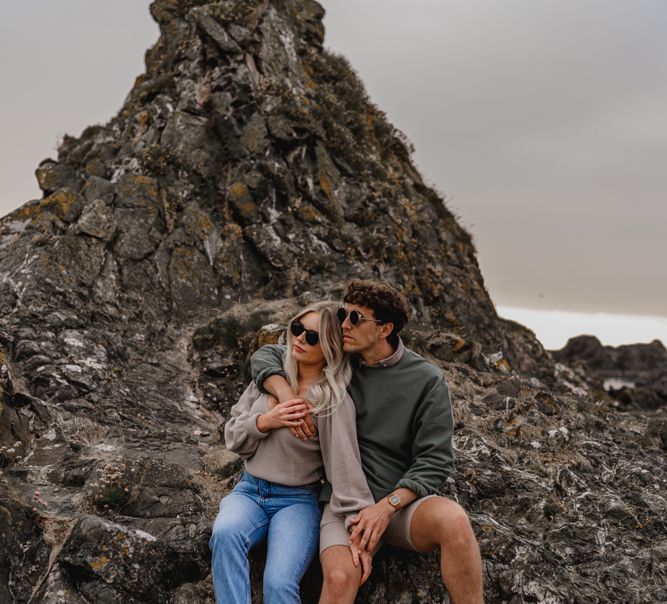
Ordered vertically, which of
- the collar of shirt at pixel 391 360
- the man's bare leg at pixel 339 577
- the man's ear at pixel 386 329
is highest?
the man's ear at pixel 386 329

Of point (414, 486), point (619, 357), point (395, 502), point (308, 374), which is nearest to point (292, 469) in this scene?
point (308, 374)

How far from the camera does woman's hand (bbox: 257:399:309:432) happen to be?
4465 millimetres

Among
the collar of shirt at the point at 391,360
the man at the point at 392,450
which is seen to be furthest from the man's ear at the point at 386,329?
the collar of shirt at the point at 391,360

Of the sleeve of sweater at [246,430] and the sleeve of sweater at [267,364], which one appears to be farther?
the sleeve of sweater at [267,364]

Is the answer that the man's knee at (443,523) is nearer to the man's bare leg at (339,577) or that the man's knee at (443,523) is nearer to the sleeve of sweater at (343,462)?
the sleeve of sweater at (343,462)

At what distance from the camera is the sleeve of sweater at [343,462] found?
4.35 metres

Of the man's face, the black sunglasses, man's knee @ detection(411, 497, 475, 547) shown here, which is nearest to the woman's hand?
the black sunglasses

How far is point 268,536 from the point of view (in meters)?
4.48

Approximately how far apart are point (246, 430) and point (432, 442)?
1453mm

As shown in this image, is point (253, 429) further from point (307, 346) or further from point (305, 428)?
point (307, 346)

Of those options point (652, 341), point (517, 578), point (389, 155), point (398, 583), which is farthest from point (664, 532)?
point (652, 341)

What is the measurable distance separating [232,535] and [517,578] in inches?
99.7

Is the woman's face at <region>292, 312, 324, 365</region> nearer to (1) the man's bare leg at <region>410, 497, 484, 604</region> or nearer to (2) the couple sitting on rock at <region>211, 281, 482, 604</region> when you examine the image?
(2) the couple sitting on rock at <region>211, 281, 482, 604</region>

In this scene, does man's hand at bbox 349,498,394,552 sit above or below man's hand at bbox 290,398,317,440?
below
